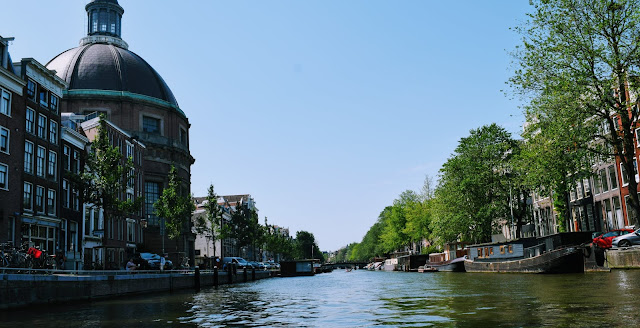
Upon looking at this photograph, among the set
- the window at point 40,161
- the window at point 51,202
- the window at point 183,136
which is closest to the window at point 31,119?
the window at point 40,161

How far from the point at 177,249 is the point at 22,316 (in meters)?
66.3

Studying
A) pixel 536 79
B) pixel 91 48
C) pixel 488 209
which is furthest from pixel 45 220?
pixel 91 48

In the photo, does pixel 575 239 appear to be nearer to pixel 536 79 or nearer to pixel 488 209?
pixel 536 79

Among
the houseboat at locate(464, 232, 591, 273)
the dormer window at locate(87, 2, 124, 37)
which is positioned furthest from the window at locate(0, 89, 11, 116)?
the dormer window at locate(87, 2, 124, 37)

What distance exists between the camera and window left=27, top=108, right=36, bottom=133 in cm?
4481

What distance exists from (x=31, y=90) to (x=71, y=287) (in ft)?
73.4

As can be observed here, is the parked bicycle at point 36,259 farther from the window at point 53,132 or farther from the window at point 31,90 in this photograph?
the window at point 53,132

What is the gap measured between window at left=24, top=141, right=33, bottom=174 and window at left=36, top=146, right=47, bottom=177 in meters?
0.84

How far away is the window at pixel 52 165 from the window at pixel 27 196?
10.5 ft

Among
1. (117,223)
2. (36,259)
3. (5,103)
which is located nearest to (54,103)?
(5,103)

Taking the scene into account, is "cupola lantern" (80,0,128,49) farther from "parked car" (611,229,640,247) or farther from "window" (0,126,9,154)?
"parked car" (611,229,640,247)

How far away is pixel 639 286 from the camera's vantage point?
23859 millimetres

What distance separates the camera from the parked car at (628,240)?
1560 inches

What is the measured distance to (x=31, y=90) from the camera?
149 ft
